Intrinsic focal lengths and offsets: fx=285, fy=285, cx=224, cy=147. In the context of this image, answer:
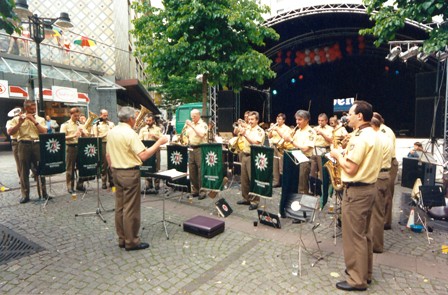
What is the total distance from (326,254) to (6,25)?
7.00m

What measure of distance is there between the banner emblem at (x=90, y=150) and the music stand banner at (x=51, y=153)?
0.55 m

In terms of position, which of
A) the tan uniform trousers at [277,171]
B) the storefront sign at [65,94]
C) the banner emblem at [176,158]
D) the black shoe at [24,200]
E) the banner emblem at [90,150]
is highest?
the storefront sign at [65,94]

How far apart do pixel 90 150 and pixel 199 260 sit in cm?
503

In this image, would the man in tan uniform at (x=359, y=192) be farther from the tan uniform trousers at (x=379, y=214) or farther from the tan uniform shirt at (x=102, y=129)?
the tan uniform shirt at (x=102, y=129)

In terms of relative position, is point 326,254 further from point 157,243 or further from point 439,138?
point 439,138

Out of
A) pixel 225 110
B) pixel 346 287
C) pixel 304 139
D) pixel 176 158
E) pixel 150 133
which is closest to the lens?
pixel 346 287

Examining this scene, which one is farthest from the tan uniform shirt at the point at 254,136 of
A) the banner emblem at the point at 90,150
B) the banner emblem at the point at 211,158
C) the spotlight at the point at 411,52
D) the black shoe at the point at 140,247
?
the spotlight at the point at 411,52

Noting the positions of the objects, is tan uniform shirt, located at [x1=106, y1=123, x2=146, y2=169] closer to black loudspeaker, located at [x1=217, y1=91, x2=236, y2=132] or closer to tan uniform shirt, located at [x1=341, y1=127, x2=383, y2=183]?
tan uniform shirt, located at [x1=341, y1=127, x2=383, y2=183]

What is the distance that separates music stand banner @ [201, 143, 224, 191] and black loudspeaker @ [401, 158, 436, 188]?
5952mm

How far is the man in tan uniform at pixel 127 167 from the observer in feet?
15.5

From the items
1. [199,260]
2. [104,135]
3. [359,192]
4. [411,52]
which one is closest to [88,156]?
[104,135]

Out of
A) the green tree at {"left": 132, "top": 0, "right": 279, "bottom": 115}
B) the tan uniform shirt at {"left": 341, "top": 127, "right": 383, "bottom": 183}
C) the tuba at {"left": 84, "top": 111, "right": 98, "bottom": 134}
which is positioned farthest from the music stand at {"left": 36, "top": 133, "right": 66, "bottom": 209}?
the tan uniform shirt at {"left": 341, "top": 127, "right": 383, "bottom": 183}

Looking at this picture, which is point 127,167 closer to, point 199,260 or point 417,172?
point 199,260

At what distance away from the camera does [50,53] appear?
20094 mm
